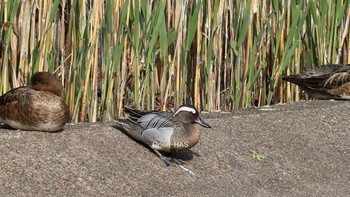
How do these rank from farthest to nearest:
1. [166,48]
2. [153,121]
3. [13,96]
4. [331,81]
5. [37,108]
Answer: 1. [331,81]
2. [166,48]
3. [153,121]
4. [13,96]
5. [37,108]

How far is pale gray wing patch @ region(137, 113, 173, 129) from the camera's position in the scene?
7.16 metres

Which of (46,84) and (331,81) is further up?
(46,84)

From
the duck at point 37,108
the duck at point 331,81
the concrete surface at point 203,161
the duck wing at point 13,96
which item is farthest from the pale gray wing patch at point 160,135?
the duck at point 331,81

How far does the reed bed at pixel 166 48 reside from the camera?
7914 millimetres

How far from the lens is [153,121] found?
23.6 feet

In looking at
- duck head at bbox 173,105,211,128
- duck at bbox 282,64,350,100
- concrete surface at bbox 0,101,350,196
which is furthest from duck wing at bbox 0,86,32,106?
duck at bbox 282,64,350,100

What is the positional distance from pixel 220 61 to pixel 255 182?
7.06ft

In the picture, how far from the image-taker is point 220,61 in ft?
29.7

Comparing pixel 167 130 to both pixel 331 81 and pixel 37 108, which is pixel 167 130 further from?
pixel 331 81

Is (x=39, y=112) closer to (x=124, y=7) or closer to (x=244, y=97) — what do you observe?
(x=124, y=7)

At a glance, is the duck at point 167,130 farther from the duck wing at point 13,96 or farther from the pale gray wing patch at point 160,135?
the duck wing at point 13,96

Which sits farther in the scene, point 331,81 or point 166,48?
point 331,81

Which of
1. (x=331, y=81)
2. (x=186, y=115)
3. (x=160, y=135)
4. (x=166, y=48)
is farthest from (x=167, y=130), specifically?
(x=331, y=81)

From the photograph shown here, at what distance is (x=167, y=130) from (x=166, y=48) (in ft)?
4.32
